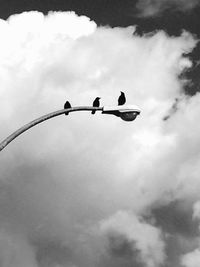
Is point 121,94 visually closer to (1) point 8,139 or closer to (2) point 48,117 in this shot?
(2) point 48,117

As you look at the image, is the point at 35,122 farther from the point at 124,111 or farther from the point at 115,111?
the point at 124,111

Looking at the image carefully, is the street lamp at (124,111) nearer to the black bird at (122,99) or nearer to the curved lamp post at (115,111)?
the curved lamp post at (115,111)

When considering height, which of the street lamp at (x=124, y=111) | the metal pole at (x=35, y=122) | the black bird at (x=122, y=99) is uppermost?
the black bird at (x=122, y=99)

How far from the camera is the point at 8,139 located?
9922mm

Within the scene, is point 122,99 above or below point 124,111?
above

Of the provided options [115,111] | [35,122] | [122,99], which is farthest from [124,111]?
[35,122]

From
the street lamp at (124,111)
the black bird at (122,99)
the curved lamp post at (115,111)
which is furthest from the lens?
the black bird at (122,99)

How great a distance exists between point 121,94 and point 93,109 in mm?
1022

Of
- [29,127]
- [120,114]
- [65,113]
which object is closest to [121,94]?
[120,114]

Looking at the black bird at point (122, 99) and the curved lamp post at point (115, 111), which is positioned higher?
the black bird at point (122, 99)

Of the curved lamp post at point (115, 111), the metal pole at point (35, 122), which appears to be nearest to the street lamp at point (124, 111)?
the curved lamp post at point (115, 111)

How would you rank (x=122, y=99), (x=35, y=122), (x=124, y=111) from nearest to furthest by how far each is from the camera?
1. (x=35, y=122)
2. (x=124, y=111)
3. (x=122, y=99)

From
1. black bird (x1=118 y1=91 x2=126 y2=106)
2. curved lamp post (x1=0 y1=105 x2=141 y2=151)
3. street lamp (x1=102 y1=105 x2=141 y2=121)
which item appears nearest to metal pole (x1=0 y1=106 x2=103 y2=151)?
curved lamp post (x1=0 y1=105 x2=141 y2=151)

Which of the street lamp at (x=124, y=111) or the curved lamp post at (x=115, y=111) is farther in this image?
the street lamp at (x=124, y=111)
